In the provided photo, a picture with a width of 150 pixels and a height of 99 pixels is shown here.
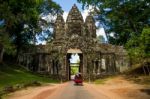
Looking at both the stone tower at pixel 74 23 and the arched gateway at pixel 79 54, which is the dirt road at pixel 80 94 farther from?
the stone tower at pixel 74 23

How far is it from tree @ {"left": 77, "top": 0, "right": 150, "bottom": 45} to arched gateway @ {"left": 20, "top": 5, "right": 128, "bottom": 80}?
544 inches

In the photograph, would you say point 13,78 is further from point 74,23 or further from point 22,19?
point 74,23

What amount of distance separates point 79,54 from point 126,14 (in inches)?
795

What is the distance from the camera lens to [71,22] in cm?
6147

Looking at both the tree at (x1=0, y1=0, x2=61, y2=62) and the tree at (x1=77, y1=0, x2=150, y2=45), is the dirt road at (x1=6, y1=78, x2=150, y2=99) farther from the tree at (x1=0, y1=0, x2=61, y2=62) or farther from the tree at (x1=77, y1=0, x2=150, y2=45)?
the tree at (x1=77, y1=0, x2=150, y2=45)

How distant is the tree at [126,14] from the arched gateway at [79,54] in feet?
45.4

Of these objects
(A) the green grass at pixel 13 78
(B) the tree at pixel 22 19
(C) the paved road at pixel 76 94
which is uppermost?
(B) the tree at pixel 22 19

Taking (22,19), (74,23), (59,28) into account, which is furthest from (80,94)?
(74,23)

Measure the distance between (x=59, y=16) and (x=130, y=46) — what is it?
1116 inches

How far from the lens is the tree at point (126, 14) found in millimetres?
38188

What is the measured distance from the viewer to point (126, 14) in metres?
40.4

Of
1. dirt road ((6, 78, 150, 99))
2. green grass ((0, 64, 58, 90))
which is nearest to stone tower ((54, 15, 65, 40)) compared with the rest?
green grass ((0, 64, 58, 90))

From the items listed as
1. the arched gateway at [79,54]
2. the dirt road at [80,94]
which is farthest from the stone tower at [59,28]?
the dirt road at [80,94]

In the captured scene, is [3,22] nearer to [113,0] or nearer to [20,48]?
[113,0]
